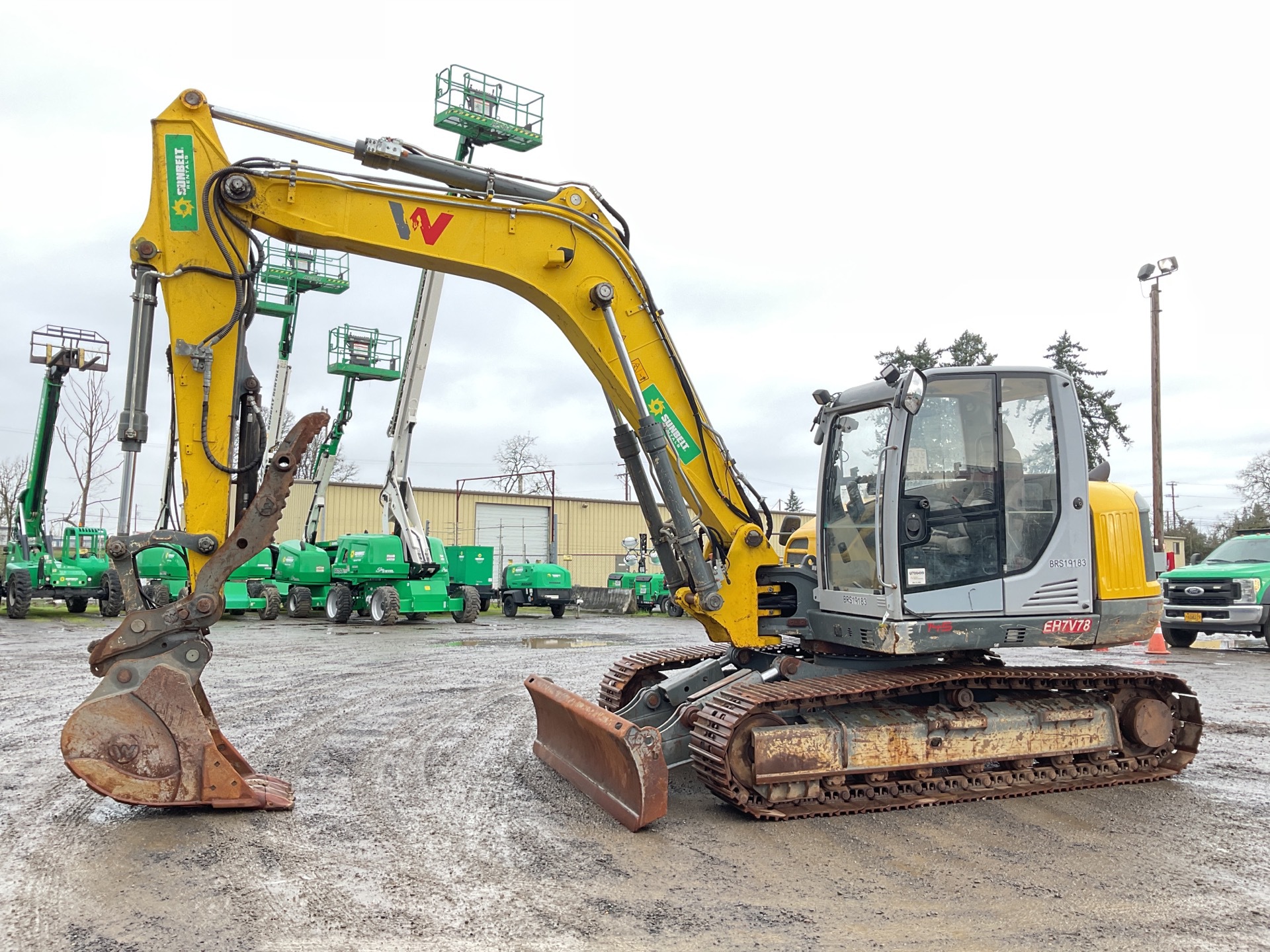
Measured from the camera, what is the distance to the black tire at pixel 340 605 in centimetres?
2205

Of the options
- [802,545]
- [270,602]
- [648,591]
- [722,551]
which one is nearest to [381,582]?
[270,602]

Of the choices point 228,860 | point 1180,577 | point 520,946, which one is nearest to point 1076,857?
point 520,946

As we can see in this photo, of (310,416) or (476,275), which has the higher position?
(476,275)

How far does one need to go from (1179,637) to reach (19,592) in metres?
23.9

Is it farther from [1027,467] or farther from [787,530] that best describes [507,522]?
[1027,467]

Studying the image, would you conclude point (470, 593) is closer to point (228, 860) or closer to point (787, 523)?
point (787, 523)

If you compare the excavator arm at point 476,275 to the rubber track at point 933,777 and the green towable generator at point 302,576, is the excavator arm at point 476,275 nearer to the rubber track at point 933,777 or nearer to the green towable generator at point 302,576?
the rubber track at point 933,777

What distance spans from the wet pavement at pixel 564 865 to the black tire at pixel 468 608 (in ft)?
47.9

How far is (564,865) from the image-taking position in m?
5.01

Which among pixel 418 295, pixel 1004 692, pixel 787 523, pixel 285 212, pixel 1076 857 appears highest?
pixel 418 295

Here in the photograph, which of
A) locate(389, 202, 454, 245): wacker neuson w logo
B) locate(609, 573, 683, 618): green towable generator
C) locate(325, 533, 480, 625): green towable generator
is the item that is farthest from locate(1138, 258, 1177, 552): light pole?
locate(389, 202, 454, 245): wacker neuson w logo

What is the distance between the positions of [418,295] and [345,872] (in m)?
20.2

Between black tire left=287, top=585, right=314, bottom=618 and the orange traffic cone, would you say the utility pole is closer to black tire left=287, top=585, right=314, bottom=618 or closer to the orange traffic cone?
the orange traffic cone

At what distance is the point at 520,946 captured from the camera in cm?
397
